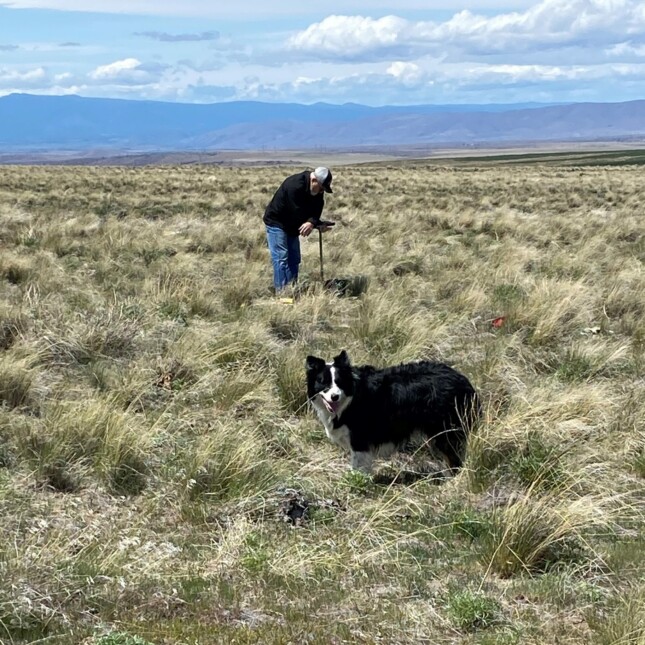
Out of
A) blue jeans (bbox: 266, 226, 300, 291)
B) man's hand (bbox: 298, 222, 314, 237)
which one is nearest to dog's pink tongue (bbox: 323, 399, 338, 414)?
man's hand (bbox: 298, 222, 314, 237)

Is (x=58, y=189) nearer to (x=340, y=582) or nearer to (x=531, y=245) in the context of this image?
(x=531, y=245)

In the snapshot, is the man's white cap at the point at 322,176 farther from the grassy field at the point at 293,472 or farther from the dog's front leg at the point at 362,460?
the dog's front leg at the point at 362,460

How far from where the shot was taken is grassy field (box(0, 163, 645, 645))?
10.1 feet

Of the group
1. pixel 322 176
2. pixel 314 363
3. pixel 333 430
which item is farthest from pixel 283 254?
pixel 333 430

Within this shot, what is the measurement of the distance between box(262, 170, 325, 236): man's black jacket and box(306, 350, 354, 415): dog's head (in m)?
4.51

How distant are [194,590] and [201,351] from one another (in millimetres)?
3522

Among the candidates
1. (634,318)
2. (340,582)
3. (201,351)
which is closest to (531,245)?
(634,318)

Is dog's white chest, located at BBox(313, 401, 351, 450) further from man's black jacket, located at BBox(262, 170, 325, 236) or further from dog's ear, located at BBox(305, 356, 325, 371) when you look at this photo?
man's black jacket, located at BBox(262, 170, 325, 236)

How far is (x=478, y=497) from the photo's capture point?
4.43 metres

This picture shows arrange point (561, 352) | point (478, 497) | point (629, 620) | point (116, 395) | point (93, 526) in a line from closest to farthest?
point (629, 620), point (93, 526), point (478, 497), point (116, 395), point (561, 352)

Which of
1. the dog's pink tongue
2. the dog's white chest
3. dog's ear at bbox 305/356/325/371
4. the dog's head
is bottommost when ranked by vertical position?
the dog's white chest

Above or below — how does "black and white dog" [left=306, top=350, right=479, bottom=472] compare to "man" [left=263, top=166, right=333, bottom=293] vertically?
below

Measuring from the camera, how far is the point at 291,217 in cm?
927

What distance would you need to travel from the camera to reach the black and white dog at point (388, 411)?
4848mm
